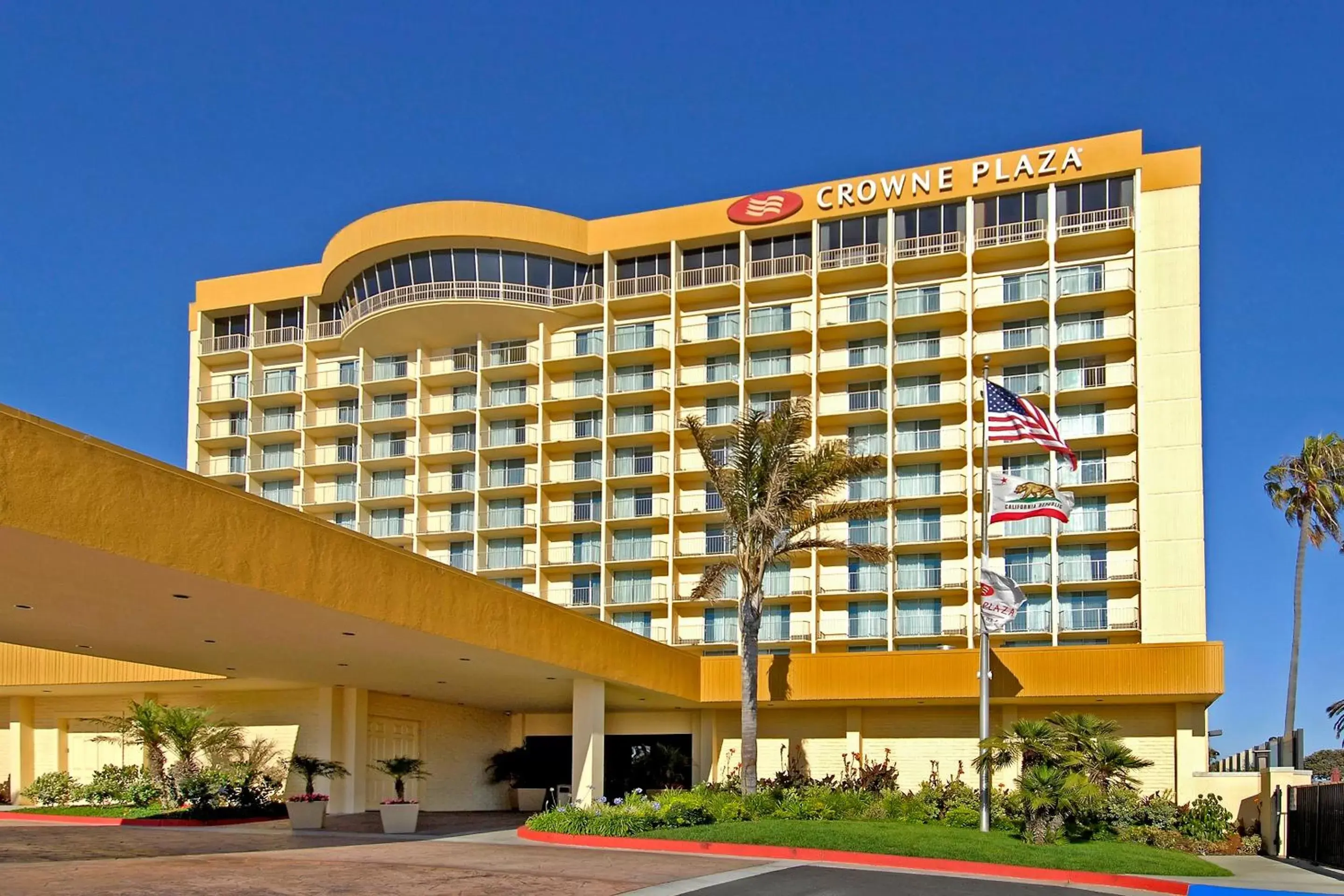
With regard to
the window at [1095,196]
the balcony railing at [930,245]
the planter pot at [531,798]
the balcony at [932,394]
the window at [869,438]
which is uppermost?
the window at [1095,196]

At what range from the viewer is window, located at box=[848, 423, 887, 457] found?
5947 cm

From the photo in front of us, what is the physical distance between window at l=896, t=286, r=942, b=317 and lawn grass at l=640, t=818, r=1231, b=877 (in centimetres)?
3191

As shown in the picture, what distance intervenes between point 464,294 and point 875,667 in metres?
29.9

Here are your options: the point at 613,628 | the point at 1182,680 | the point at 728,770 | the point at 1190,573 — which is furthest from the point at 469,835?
the point at 1190,573

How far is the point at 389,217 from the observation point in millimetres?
64000

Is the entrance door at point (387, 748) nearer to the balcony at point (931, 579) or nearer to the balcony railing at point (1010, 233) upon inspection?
the balcony at point (931, 579)

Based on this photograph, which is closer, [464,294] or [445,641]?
[445,641]

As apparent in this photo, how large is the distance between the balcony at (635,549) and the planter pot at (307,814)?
29.7m

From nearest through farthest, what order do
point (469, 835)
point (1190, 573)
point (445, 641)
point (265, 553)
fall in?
point (265, 553) → point (445, 641) → point (469, 835) → point (1190, 573)

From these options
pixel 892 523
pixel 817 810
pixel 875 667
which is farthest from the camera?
pixel 892 523

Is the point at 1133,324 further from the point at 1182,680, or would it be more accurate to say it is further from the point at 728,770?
the point at 728,770

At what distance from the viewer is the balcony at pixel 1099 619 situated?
53938mm

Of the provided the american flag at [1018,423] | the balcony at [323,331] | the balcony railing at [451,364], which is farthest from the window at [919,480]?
the balcony at [323,331]

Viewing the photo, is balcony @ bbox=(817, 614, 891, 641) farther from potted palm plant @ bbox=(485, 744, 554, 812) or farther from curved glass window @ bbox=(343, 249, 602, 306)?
curved glass window @ bbox=(343, 249, 602, 306)
